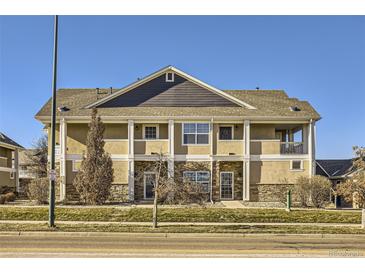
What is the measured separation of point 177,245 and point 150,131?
1574cm

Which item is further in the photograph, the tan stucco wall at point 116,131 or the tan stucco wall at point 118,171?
the tan stucco wall at point 116,131

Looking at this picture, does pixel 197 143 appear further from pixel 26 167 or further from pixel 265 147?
pixel 26 167

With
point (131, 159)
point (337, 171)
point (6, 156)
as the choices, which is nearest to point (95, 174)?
point (131, 159)

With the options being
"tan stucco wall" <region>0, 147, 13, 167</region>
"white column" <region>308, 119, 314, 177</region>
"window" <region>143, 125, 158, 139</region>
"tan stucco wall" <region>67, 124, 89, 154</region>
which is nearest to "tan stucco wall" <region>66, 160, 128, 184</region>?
"tan stucco wall" <region>67, 124, 89, 154</region>

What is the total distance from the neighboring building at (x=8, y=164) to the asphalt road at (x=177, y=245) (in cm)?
2096

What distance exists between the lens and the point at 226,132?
27109 mm

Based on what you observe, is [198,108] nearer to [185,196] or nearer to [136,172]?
[136,172]

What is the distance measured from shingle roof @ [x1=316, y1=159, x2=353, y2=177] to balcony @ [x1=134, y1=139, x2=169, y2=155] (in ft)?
41.1

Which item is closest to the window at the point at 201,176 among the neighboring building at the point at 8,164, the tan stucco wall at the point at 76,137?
the tan stucco wall at the point at 76,137

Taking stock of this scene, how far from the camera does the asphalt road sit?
1039 centimetres

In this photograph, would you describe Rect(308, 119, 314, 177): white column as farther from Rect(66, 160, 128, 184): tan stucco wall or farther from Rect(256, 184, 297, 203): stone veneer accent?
Rect(66, 160, 128, 184): tan stucco wall

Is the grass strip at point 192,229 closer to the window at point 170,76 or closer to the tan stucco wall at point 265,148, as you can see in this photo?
the tan stucco wall at point 265,148

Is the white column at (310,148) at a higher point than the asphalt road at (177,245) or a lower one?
higher

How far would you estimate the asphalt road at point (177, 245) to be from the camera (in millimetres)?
10391
